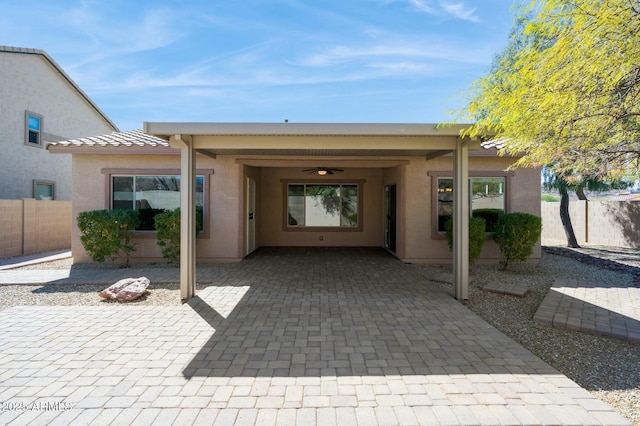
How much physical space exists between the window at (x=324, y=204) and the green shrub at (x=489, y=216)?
4422mm

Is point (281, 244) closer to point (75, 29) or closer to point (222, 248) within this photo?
point (222, 248)

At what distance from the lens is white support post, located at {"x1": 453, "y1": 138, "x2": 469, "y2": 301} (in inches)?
239

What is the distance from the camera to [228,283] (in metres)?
7.19

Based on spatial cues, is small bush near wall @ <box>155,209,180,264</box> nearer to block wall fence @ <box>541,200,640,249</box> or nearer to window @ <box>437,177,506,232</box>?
window @ <box>437,177,506,232</box>

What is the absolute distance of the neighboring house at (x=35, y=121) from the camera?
1349 cm

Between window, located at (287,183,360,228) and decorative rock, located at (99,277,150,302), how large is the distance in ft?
22.6

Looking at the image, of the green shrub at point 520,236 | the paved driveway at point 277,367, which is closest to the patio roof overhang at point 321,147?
the paved driveway at point 277,367

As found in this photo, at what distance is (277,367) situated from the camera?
3.61 meters

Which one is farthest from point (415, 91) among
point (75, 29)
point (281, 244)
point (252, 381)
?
point (252, 381)

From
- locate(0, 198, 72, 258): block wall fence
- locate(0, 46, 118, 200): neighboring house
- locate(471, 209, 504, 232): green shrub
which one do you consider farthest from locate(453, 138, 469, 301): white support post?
locate(0, 46, 118, 200): neighboring house

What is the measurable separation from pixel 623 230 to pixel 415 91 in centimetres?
927

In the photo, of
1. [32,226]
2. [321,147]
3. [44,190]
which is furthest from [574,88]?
[44,190]

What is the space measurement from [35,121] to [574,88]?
60.7 feet

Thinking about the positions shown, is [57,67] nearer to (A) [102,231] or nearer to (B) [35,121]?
(B) [35,121]
